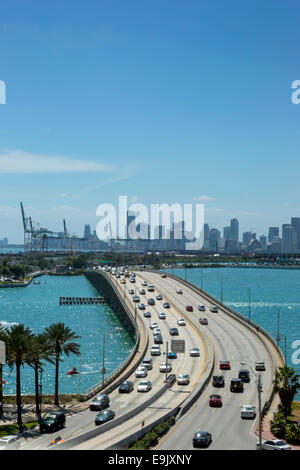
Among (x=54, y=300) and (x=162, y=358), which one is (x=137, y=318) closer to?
(x=162, y=358)

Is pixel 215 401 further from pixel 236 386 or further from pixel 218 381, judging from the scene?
pixel 218 381

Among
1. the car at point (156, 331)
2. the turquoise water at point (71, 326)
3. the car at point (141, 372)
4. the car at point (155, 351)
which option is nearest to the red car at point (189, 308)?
the turquoise water at point (71, 326)

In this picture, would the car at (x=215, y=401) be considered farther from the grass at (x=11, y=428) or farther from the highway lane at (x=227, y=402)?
the grass at (x=11, y=428)

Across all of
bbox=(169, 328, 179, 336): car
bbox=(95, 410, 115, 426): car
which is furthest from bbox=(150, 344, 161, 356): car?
bbox=(95, 410, 115, 426): car

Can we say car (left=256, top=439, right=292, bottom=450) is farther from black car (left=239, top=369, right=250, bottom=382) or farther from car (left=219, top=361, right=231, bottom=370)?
car (left=219, top=361, right=231, bottom=370)
